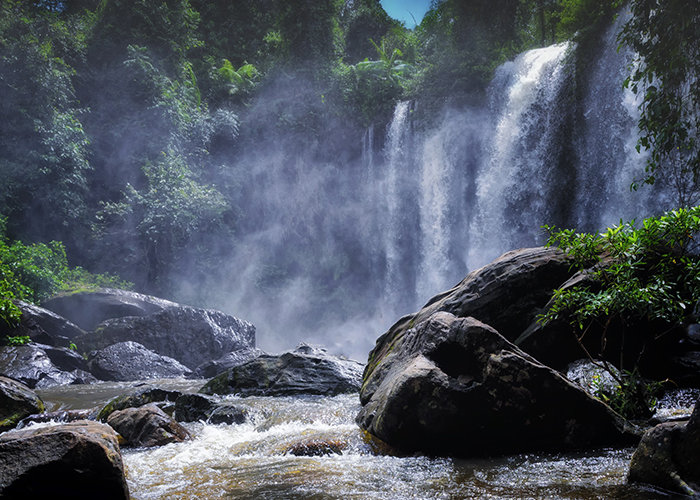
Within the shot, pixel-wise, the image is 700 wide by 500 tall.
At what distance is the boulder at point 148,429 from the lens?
496cm

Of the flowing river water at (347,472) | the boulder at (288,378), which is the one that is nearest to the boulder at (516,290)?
the flowing river water at (347,472)

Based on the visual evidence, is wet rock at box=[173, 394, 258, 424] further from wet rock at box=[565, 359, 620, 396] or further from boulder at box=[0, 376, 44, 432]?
wet rock at box=[565, 359, 620, 396]

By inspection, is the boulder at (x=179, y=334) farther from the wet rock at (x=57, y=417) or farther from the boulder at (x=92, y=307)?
the wet rock at (x=57, y=417)

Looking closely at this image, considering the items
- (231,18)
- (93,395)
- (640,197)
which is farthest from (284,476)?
(231,18)

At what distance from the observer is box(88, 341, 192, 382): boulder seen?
10.8 m

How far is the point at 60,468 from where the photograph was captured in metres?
2.79

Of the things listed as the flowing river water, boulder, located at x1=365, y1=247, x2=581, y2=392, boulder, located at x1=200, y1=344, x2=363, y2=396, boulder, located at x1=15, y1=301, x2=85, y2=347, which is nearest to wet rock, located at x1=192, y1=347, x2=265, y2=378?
boulder, located at x1=200, y1=344, x2=363, y2=396

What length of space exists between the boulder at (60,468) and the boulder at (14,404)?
3.78 m

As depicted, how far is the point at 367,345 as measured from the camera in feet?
61.2

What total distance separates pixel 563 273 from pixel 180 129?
17.2m

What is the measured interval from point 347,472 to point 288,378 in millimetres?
4597

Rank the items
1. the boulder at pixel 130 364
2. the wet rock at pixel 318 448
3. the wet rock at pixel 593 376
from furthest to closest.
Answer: the boulder at pixel 130 364 → the wet rock at pixel 593 376 → the wet rock at pixel 318 448

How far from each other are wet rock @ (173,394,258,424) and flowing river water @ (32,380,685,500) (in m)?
0.65

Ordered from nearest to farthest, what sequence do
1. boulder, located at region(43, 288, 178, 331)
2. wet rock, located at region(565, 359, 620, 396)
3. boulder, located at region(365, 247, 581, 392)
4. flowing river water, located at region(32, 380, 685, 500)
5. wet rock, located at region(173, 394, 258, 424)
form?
1. flowing river water, located at region(32, 380, 685, 500)
2. wet rock, located at region(565, 359, 620, 396)
3. boulder, located at region(365, 247, 581, 392)
4. wet rock, located at region(173, 394, 258, 424)
5. boulder, located at region(43, 288, 178, 331)
